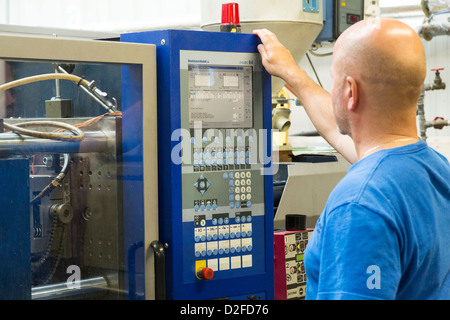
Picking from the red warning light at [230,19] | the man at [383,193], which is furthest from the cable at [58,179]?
the man at [383,193]

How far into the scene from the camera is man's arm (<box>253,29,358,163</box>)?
4.83ft

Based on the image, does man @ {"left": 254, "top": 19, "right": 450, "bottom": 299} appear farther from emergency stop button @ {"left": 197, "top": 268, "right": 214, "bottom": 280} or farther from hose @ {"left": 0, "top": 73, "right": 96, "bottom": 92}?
hose @ {"left": 0, "top": 73, "right": 96, "bottom": 92}

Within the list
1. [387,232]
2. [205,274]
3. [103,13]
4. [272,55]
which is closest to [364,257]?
[387,232]

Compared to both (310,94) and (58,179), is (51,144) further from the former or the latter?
(310,94)

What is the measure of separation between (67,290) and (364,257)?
75 cm

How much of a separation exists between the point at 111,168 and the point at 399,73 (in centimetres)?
71

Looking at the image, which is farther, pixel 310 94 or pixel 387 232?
pixel 310 94

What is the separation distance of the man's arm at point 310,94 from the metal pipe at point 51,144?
430 mm

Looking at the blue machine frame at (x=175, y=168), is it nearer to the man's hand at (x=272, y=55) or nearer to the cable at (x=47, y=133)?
the man's hand at (x=272, y=55)

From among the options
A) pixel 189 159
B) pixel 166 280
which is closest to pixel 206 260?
pixel 166 280

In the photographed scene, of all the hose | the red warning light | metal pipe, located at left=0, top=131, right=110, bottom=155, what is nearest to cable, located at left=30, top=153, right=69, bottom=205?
metal pipe, located at left=0, top=131, right=110, bottom=155

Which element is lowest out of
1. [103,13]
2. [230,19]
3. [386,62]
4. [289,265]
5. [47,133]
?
[289,265]

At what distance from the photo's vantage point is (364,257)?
0.92m

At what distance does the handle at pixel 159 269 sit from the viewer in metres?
1.35
